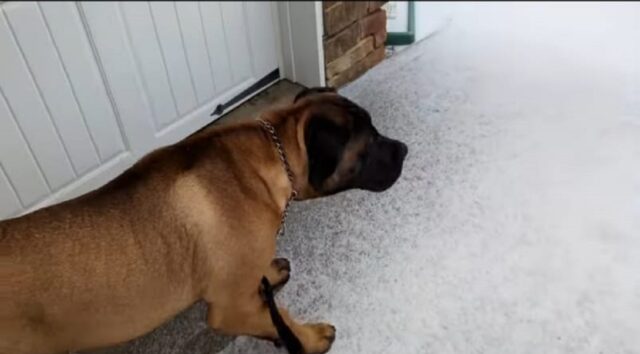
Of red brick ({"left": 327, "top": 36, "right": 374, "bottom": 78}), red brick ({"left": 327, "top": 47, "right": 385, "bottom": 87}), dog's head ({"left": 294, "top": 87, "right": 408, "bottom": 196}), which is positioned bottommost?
red brick ({"left": 327, "top": 47, "right": 385, "bottom": 87})

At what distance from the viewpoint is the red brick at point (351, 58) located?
7.59 feet

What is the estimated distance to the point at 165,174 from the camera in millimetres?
1269

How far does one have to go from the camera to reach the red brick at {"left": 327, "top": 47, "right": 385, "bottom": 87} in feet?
7.73

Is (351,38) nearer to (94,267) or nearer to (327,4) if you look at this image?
(327,4)

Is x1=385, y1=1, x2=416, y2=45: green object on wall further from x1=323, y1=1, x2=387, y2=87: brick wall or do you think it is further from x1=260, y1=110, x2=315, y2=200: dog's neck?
x1=260, y1=110, x2=315, y2=200: dog's neck

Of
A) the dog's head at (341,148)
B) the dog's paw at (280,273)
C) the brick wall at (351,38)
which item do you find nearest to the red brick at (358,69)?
the brick wall at (351,38)

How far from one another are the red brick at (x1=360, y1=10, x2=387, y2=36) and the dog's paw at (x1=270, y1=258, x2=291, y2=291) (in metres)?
1.05

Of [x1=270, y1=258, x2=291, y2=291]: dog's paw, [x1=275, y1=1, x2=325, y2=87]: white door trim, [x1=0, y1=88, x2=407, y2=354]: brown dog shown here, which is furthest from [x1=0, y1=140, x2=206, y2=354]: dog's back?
[x1=275, y1=1, x2=325, y2=87]: white door trim

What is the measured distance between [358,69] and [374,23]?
0.61 feet

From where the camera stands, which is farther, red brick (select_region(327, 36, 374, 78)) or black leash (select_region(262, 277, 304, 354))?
red brick (select_region(327, 36, 374, 78))

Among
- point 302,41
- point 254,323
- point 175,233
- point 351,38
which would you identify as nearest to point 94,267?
point 175,233

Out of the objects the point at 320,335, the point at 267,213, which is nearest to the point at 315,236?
the point at 320,335

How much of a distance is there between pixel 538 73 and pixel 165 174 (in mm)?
1637

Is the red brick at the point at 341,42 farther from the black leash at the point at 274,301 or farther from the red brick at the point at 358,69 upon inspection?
the black leash at the point at 274,301
